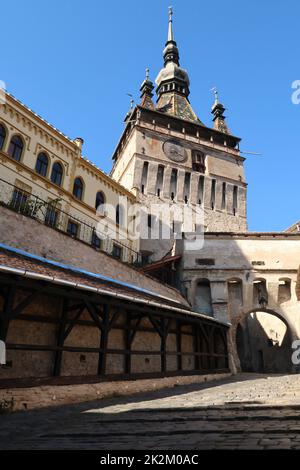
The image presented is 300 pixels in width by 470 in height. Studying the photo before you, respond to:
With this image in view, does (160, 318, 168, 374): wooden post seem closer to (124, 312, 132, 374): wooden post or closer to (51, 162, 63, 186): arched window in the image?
(124, 312, 132, 374): wooden post

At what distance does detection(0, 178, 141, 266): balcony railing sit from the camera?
15.4 m

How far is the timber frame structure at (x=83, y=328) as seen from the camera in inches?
299

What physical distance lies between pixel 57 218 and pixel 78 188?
340 centimetres

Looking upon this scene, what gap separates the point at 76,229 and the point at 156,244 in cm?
994

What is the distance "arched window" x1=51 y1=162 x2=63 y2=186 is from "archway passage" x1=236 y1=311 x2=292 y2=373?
16889mm

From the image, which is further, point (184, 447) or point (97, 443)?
point (97, 443)

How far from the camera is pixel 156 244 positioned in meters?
27.9

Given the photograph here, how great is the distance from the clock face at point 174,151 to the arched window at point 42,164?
17.1 m

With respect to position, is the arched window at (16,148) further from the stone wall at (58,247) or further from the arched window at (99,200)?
the arched window at (99,200)

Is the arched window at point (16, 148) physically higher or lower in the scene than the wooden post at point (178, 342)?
higher

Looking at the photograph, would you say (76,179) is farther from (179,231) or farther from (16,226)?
Result: (179,231)

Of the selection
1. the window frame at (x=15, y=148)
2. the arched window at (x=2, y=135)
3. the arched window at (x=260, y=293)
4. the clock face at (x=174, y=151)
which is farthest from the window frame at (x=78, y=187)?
the clock face at (x=174, y=151)

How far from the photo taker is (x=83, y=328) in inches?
390

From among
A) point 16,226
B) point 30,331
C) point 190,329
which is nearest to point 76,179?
point 16,226
